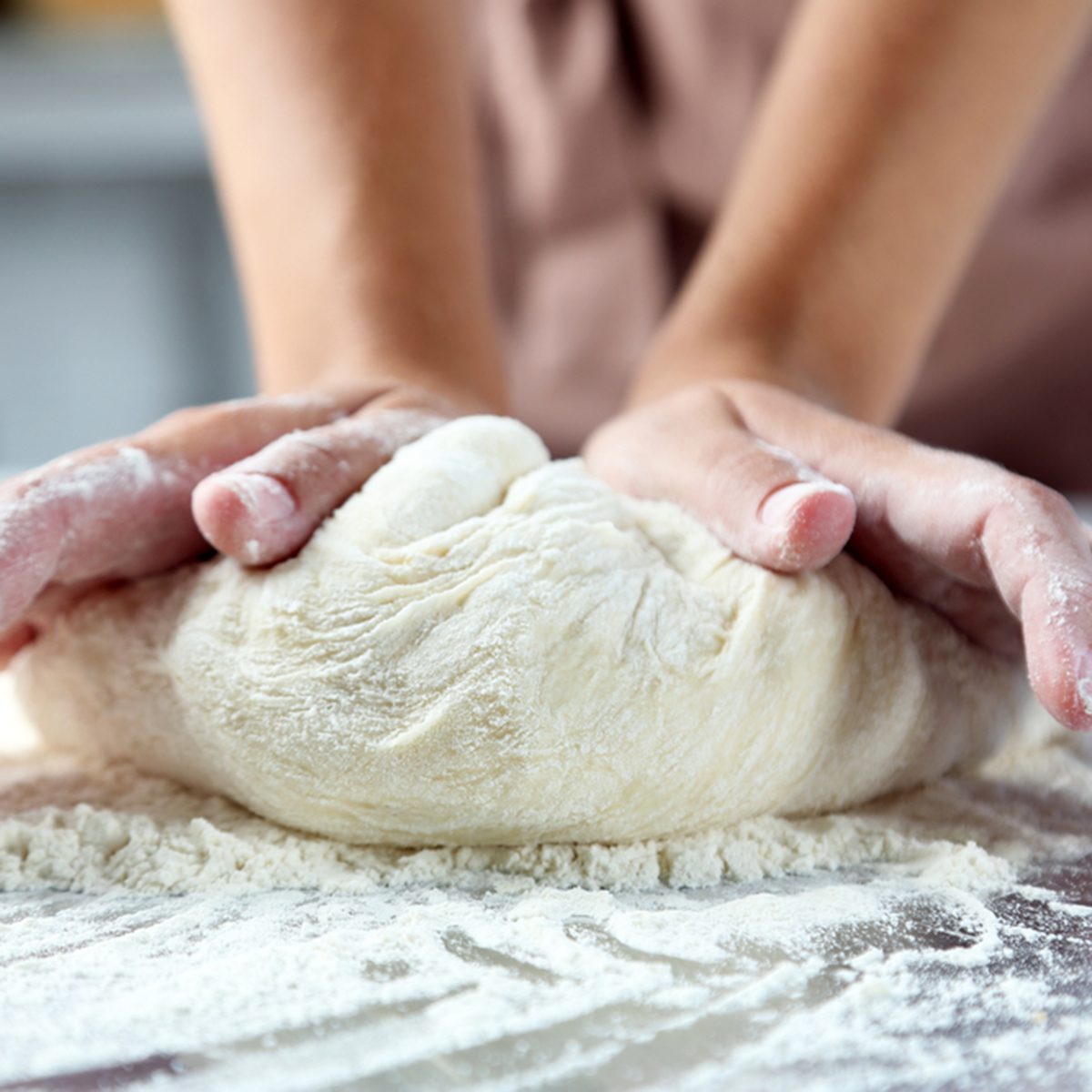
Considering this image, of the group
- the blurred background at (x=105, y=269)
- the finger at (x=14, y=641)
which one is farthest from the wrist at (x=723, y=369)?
the blurred background at (x=105, y=269)

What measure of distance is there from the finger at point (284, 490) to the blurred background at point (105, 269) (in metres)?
2.53

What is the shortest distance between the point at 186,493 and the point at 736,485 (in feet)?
1.32

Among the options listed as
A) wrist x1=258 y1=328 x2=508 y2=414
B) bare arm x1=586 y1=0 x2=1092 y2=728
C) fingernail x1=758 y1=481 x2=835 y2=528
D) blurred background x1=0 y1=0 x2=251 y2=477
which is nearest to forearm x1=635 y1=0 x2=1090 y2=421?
bare arm x1=586 y1=0 x2=1092 y2=728

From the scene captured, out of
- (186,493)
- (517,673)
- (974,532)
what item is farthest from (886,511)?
(186,493)

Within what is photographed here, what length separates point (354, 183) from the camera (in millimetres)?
1364

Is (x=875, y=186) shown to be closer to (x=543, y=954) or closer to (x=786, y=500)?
(x=786, y=500)

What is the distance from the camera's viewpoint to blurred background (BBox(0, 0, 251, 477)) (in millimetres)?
3270

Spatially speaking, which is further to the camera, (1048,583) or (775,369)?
(775,369)

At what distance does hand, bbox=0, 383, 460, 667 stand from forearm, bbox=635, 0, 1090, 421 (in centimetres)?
38

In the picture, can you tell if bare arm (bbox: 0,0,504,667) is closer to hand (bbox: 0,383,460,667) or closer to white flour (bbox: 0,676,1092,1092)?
hand (bbox: 0,383,460,667)

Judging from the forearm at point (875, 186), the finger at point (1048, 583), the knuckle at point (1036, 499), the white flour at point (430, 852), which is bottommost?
the white flour at point (430, 852)

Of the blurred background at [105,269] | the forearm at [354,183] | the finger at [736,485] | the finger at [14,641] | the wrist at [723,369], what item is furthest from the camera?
the blurred background at [105,269]

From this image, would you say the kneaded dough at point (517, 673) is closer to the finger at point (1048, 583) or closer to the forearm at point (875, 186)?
the finger at point (1048, 583)

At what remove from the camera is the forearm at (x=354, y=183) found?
1331 mm
